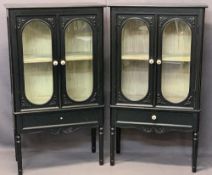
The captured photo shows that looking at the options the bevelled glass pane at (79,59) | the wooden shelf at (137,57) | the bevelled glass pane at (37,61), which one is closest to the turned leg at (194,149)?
the wooden shelf at (137,57)

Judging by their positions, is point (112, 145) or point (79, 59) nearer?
point (79, 59)

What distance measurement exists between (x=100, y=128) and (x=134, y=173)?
433 mm

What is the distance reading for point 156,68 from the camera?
3.29 meters

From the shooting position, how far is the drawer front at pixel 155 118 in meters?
3.35

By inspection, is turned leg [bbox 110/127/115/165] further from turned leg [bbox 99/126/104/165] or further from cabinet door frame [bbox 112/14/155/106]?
cabinet door frame [bbox 112/14/155/106]

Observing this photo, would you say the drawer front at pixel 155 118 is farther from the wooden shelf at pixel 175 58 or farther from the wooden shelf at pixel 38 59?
the wooden shelf at pixel 38 59

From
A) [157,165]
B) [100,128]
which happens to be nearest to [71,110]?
[100,128]

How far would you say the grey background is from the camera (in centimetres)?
361

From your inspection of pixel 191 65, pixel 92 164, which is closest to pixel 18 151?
pixel 92 164

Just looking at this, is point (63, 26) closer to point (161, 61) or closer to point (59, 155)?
point (161, 61)

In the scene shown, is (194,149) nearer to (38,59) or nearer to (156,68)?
(156,68)

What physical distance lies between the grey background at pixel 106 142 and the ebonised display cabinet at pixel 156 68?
0.35m

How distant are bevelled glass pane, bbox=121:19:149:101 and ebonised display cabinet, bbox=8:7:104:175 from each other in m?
0.18

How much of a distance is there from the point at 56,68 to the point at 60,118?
0.38 metres
